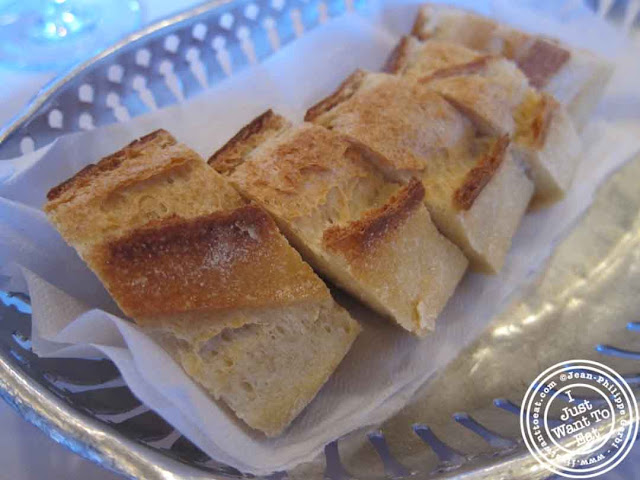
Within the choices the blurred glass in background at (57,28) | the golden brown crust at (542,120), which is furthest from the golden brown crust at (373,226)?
the blurred glass in background at (57,28)

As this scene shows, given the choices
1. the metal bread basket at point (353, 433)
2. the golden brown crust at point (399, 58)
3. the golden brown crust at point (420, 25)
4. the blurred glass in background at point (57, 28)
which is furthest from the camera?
the blurred glass in background at point (57, 28)

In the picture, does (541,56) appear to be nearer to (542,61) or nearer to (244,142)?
(542,61)

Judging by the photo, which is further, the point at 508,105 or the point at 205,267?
the point at 508,105

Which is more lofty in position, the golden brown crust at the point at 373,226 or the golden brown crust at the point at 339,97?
the golden brown crust at the point at 339,97

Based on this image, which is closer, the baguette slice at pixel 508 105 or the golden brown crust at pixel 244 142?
the golden brown crust at pixel 244 142

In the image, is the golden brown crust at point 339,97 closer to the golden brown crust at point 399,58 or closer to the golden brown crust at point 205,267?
the golden brown crust at point 399,58

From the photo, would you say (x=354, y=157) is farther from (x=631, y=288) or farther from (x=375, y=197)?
(x=631, y=288)

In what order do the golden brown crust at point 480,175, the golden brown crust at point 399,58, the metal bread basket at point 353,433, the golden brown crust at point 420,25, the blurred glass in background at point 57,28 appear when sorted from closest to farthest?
the metal bread basket at point 353,433, the golden brown crust at point 480,175, the golden brown crust at point 399,58, the golden brown crust at point 420,25, the blurred glass in background at point 57,28

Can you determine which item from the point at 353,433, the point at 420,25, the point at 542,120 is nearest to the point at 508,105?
the point at 542,120
